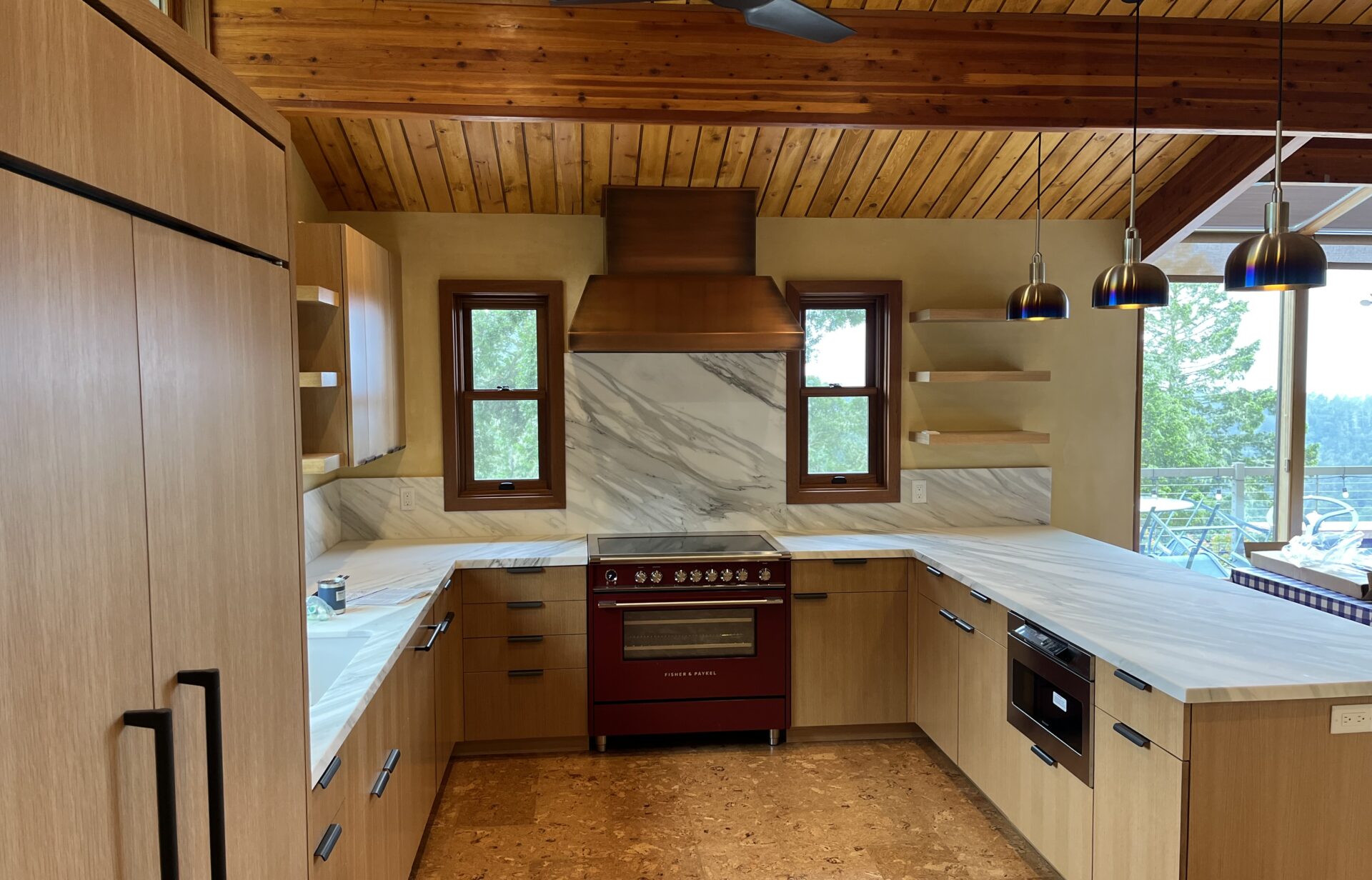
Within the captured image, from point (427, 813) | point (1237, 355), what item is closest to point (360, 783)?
point (427, 813)

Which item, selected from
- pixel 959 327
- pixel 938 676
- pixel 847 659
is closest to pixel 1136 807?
pixel 938 676

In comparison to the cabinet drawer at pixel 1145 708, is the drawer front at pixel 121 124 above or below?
above

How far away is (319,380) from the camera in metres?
2.88

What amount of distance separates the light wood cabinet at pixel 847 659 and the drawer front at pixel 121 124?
10.1ft

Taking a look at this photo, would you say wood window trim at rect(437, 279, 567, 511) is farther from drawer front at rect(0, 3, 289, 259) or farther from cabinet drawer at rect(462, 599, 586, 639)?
drawer front at rect(0, 3, 289, 259)

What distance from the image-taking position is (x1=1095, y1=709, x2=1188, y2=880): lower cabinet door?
2057 mm

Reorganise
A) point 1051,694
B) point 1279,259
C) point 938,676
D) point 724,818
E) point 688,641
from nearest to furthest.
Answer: point 1279,259 < point 1051,694 < point 724,818 < point 938,676 < point 688,641

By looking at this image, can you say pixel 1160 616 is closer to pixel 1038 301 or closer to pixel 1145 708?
pixel 1145 708

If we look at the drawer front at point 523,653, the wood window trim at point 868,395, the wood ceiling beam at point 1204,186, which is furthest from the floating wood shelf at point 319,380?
the wood ceiling beam at point 1204,186

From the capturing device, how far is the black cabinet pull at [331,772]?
168 cm

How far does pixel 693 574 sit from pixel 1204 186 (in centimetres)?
288

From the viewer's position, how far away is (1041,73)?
3.18 m

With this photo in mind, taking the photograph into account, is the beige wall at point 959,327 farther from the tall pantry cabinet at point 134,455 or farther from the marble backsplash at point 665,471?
the tall pantry cabinet at point 134,455

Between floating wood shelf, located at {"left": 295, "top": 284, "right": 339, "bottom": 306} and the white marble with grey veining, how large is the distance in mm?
2134
